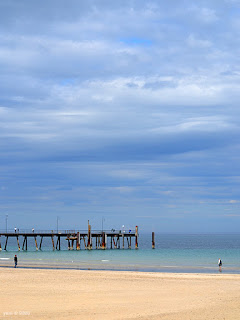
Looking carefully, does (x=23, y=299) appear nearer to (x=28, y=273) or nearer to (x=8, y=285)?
(x=8, y=285)

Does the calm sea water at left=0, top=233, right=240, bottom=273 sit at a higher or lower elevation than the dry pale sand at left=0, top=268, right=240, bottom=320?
lower

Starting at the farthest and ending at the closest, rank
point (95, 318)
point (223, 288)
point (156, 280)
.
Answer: point (156, 280)
point (223, 288)
point (95, 318)

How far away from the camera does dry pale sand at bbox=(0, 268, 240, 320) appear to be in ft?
71.5

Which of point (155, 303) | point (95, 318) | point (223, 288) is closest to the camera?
point (95, 318)

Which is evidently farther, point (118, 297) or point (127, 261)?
point (127, 261)

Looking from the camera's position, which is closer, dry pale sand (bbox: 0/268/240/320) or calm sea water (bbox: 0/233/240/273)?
dry pale sand (bbox: 0/268/240/320)

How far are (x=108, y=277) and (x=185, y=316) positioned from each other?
18178 mm

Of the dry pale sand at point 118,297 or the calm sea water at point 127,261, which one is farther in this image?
the calm sea water at point 127,261

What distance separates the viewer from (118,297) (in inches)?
1073

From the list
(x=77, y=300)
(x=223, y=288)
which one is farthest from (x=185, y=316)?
(x=223, y=288)

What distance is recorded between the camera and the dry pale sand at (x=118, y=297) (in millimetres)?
21797

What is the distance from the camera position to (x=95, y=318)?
20.5 m

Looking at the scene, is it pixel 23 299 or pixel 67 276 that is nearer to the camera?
pixel 23 299

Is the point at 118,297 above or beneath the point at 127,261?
above
